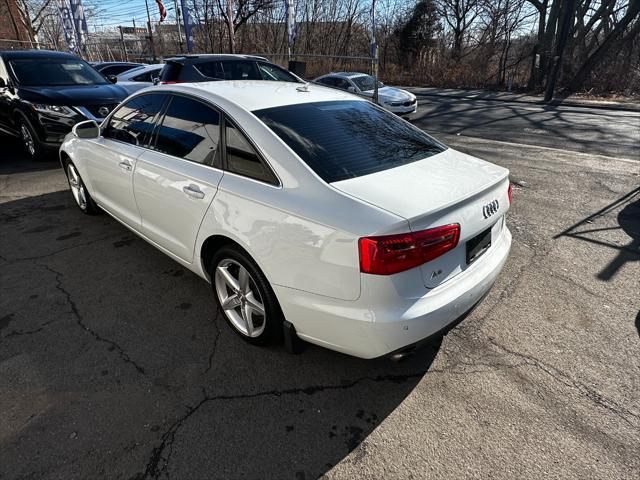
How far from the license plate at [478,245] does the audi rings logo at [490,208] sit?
0.11 m

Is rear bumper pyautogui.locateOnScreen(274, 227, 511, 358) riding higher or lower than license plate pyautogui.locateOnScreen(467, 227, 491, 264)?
lower

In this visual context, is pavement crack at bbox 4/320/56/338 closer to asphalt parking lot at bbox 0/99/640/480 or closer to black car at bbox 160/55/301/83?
asphalt parking lot at bbox 0/99/640/480

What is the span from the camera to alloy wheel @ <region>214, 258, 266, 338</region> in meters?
2.62

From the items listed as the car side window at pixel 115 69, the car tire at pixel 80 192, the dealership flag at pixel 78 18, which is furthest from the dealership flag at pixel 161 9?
the car tire at pixel 80 192

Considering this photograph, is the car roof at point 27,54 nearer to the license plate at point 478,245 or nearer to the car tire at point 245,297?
the car tire at point 245,297

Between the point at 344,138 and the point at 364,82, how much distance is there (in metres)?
11.5

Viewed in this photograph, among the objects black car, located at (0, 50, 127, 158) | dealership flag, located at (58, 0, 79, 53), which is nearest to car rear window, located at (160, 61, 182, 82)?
black car, located at (0, 50, 127, 158)

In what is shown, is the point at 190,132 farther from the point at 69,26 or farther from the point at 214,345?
the point at 69,26

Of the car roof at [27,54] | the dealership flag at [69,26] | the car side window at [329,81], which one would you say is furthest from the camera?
the dealership flag at [69,26]

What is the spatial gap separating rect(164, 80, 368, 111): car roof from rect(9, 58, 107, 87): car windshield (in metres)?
5.72

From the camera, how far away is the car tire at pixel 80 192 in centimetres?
468

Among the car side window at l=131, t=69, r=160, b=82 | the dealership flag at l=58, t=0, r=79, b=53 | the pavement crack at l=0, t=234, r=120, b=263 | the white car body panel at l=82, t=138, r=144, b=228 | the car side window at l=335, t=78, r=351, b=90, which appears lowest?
the pavement crack at l=0, t=234, r=120, b=263

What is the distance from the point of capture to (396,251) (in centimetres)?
192

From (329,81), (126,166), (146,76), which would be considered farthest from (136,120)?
(329,81)
